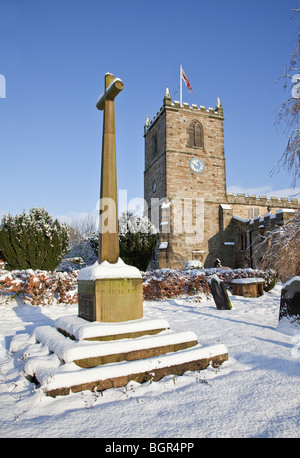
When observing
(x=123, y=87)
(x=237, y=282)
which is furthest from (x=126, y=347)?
(x=237, y=282)

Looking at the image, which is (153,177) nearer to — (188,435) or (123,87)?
(123,87)

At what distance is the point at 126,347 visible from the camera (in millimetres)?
3170

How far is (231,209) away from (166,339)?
20.3 m

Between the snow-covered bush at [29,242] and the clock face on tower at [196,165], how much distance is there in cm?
1359

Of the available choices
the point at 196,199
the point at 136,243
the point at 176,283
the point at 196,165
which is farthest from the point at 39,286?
the point at 196,165

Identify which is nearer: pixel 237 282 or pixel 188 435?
pixel 188 435

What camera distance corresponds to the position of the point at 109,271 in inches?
153

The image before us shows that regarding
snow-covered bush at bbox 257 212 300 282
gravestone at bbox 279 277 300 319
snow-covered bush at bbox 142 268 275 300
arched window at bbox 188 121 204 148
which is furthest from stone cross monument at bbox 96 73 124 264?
arched window at bbox 188 121 204 148

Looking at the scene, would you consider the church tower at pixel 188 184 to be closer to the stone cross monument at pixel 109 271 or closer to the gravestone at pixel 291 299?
the gravestone at pixel 291 299

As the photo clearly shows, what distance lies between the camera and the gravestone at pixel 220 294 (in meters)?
7.41

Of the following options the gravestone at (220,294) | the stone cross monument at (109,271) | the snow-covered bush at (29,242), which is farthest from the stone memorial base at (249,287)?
the snow-covered bush at (29,242)

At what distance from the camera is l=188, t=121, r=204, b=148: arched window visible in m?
22.9

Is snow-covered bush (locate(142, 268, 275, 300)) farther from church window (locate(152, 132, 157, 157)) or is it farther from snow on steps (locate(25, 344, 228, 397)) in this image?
church window (locate(152, 132, 157, 157))

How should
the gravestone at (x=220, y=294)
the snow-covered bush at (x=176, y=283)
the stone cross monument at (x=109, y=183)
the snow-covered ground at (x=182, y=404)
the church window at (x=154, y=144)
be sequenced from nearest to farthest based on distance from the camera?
the snow-covered ground at (x=182, y=404), the stone cross monument at (x=109, y=183), the gravestone at (x=220, y=294), the snow-covered bush at (x=176, y=283), the church window at (x=154, y=144)
